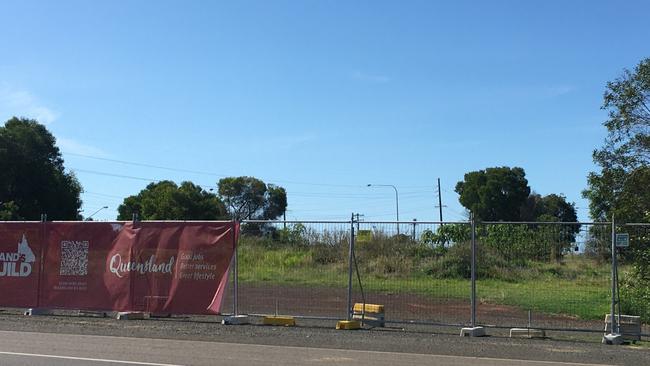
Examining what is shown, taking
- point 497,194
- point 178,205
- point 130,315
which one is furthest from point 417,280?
point 497,194

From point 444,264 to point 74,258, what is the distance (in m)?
9.08

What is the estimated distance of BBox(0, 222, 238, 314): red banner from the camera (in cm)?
1595

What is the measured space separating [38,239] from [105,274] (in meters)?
2.36

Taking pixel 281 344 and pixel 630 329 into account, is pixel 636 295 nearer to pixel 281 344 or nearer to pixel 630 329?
pixel 630 329

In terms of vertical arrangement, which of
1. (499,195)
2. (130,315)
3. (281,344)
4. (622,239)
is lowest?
(281,344)

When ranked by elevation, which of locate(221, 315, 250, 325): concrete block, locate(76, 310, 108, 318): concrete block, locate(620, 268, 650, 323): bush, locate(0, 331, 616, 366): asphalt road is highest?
locate(620, 268, 650, 323): bush

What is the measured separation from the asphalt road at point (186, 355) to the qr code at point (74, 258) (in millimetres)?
4321

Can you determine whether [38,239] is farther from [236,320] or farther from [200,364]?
[200,364]

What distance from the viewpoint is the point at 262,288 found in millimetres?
18312

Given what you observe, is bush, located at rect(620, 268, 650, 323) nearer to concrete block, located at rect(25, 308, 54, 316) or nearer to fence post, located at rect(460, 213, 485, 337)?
fence post, located at rect(460, 213, 485, 337)

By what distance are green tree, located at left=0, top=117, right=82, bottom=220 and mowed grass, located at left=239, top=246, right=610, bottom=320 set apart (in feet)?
135

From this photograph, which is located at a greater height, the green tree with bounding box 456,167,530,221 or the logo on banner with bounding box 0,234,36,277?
the green tree with bounding box 456,167,530,221

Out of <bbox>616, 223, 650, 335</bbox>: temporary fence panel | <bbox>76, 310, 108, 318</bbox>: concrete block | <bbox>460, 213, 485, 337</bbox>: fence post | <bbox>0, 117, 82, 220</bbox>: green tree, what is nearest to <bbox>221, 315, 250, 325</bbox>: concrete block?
<bbox>76, 310, 108, 318</bbox>: concrete block

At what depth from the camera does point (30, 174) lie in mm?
55375
